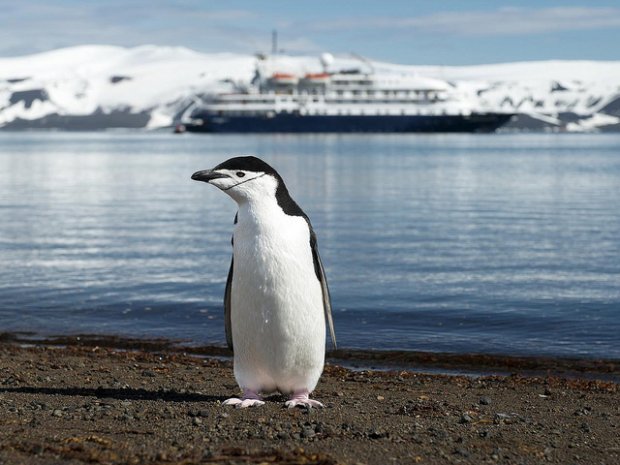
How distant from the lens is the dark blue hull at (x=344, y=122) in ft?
417

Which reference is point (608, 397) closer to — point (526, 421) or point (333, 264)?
point (526, 421)

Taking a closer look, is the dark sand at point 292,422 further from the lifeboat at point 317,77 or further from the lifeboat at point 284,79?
the lifeboat at point 284,79

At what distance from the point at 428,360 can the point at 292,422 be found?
4537 mm

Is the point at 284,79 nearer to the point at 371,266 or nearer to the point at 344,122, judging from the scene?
the point at 344,122

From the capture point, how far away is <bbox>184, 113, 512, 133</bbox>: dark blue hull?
5010 inches

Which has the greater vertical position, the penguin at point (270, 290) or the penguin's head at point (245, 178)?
the penguin's head at point (245, 178)

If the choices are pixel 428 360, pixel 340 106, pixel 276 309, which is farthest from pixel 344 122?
pixel 276 309

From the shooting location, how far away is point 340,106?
128250mm

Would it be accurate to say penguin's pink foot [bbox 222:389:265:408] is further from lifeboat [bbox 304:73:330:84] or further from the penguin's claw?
lifeboat [bbox 304:73:330:84]

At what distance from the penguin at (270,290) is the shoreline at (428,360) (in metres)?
3.17

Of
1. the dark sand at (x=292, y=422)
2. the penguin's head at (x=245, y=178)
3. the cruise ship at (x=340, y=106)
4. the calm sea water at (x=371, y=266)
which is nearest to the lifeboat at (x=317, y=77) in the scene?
the cruise ship at (x=340, y=106)

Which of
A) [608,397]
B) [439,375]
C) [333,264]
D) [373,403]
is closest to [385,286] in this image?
[333,264]

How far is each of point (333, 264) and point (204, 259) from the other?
2.19 meters

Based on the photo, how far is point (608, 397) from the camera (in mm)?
7465
